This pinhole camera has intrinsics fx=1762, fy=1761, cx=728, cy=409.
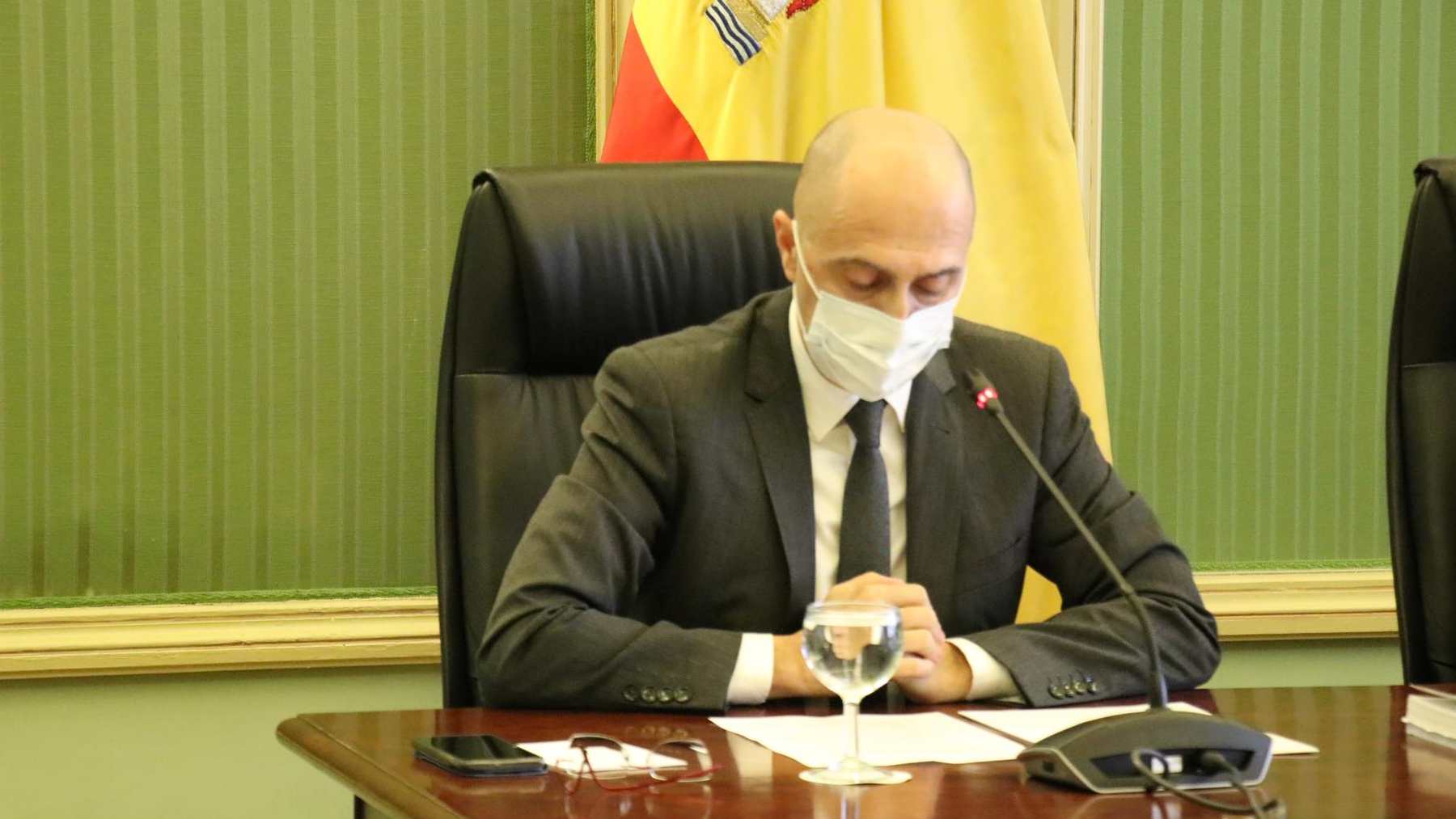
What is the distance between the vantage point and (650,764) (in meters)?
1.30

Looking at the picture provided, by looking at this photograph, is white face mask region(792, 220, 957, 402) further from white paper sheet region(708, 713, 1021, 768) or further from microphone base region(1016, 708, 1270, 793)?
microphone base region(1016, 708, 1270, 793)

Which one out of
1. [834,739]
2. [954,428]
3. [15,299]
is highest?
[15,299]

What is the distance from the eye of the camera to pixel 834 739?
142 cm

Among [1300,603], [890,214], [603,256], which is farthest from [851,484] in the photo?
[1300,603]

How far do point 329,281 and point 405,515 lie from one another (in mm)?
407

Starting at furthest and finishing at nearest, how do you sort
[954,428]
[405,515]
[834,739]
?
[405,515] → [954,428] → [834,739]

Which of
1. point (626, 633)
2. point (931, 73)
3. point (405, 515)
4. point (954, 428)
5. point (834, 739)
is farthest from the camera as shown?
point (405, 515)

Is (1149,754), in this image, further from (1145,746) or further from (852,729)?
(852,729)

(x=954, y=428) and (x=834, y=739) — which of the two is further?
(x=954, y=428)

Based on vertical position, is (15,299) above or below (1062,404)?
above

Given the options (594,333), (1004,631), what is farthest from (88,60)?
(1004,631)

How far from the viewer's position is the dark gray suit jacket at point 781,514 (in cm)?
179

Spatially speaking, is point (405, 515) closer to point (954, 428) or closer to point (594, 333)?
point (594, 333)

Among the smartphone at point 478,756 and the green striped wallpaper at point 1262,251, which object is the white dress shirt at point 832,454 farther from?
the green striped wallpaper at point 1262,251
